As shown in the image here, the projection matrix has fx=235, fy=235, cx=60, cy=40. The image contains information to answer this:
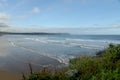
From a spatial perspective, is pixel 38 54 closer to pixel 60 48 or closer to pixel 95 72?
pixel 60 48

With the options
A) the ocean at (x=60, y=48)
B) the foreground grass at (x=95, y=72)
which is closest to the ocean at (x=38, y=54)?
the ocean at (x=60, y=48)

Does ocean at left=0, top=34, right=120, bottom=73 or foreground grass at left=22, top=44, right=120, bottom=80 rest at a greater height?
foreground grass at left=22, top=44, right=120, bottom=80

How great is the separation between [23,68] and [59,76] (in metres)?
5.86

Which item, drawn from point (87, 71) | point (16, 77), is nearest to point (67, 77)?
point (87, 71)

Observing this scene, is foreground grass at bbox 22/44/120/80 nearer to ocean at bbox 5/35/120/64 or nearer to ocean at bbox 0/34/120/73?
ocean at bbox 0/34/120/73

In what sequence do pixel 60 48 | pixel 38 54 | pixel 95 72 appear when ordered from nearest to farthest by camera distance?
pixel 95 72 → pixel 38 54 → pixel 60 48

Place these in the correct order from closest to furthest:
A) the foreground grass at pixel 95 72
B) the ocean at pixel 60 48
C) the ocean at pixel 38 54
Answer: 1. the foreground grass at pixel 95 72
2. the ocean at pixel 38 54
3. the ocean at pixel 60 48

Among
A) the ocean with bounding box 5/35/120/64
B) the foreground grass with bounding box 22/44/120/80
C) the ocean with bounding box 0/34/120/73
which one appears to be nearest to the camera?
the foreground grass with bounding box 22/44/120/80

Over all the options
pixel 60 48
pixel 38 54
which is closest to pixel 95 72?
pixel 38 54

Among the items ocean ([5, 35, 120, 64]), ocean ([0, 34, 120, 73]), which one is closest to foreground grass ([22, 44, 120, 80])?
ocean ([0, 34, 120, 73])

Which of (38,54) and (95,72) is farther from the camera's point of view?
(38,54)

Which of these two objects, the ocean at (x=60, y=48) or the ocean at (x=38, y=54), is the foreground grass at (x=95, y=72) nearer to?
the ocean at (x=38, y=54)

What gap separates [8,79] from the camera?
10148mm

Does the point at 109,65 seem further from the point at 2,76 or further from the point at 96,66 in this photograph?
the point at 2,76
